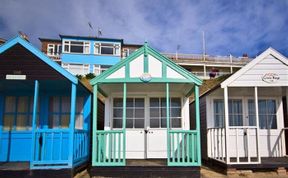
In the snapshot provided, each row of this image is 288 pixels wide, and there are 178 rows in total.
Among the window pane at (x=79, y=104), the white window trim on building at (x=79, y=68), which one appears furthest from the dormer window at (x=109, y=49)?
the window pane at (x=79, y=104)

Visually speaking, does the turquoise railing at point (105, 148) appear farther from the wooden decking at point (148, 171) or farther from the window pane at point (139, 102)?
the window pane at point (139, 102)

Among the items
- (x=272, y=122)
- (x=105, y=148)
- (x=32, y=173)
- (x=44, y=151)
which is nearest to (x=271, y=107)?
(x=272, y=122)

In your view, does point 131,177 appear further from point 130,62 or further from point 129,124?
point 130,62

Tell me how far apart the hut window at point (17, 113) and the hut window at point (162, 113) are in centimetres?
404

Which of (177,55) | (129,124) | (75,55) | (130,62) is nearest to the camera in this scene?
(130,62)

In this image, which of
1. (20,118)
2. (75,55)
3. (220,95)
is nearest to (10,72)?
(20,118)

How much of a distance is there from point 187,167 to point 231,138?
2.83m

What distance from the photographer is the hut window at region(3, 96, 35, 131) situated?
843 cm

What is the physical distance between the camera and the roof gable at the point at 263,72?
7597 mm

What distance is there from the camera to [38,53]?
694 centimetres

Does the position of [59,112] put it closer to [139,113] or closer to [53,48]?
[139,113]

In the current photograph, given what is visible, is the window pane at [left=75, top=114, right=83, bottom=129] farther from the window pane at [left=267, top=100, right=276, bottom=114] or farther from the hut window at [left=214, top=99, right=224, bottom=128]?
the window pane at [left=267, top=100, right=276, bottom=114]

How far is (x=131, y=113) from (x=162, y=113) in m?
1.07

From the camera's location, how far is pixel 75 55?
2866 cm
